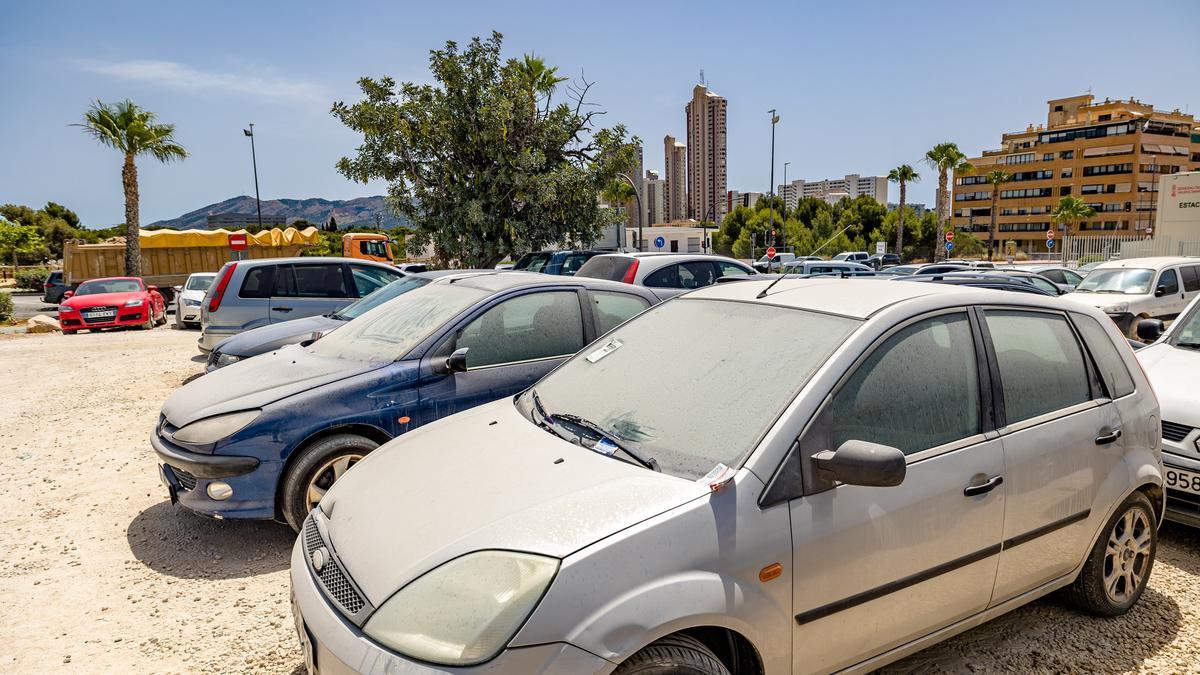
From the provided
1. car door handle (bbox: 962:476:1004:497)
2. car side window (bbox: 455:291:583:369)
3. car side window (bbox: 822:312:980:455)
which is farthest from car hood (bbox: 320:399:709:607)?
car side window (bbox: 455:291:583:369)

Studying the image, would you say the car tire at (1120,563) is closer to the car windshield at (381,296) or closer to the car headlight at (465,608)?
the car headlight at (465,608)

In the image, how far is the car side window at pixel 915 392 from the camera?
2.35 meters

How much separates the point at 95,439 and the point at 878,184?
177 metres

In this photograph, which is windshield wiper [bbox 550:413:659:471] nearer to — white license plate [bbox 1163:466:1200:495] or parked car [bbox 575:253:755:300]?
white license plate [bbox 1163:466:1200:495]

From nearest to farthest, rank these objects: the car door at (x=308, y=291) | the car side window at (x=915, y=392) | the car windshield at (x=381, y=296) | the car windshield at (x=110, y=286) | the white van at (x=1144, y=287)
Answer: the car side window at (x=915, y=392), the car windshield at (x=381, y=296), the car door at (x=308, y=291), the white van at (x=1144, y=287), the car windshield at (x=110, y=286)

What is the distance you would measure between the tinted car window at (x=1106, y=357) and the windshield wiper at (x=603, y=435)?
2.30 meters

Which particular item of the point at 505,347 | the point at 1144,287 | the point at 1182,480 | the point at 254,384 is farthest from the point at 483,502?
the point at 1144,287

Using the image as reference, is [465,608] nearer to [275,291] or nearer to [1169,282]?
[275,291]

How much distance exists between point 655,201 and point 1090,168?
276 ft

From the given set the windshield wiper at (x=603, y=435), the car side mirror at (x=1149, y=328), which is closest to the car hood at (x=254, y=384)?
the windshield wiper at (x=603, y=435)

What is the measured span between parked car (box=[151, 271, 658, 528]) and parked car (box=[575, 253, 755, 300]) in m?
4.81

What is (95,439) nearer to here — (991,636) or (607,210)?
(991,636)

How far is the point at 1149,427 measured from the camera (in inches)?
126

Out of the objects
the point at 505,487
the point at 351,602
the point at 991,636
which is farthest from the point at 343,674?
the point at 991,636
